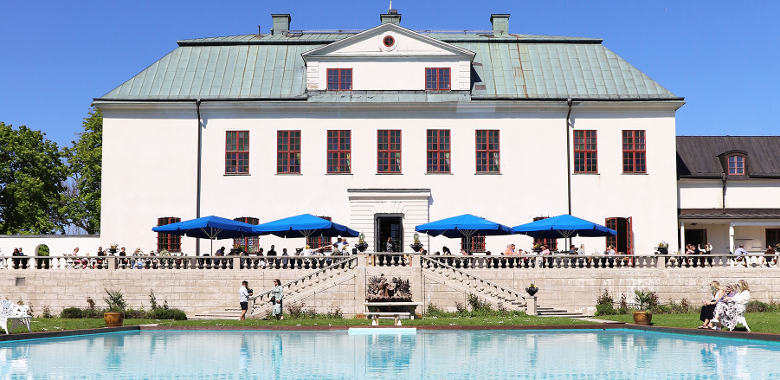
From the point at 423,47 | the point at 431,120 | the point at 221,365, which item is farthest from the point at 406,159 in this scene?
the point at 221,365

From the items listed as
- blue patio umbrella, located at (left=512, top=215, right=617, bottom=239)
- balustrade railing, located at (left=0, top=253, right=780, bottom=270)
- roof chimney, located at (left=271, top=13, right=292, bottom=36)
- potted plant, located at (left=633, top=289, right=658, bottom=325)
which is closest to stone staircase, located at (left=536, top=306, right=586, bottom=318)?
balustrade railing, located at (left=0, top=253, right=780, bottom=270)

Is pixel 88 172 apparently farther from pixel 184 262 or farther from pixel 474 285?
pixel 474 285

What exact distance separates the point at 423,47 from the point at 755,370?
2560 cm

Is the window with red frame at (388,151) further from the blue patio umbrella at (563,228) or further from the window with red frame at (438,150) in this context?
the blue patio umbrella at (563,228)

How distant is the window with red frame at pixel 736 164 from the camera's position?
135 feet

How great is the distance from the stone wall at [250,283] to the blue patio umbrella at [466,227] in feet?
5.44

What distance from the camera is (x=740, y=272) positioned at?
32.2 metres

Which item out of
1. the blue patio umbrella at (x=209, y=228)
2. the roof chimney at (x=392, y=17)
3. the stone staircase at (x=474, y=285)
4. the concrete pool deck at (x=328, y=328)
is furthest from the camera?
the roof chimney at (x=392, y=17)

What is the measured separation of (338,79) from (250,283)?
11.4 m

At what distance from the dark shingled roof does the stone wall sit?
9225 mm

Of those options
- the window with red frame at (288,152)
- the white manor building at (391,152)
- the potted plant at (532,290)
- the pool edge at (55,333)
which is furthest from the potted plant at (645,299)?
the pool edge at (55,333)

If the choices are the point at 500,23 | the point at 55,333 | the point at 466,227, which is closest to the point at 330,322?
the point at 466,227

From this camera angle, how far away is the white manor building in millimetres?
37562

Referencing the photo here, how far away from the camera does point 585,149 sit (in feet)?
125
